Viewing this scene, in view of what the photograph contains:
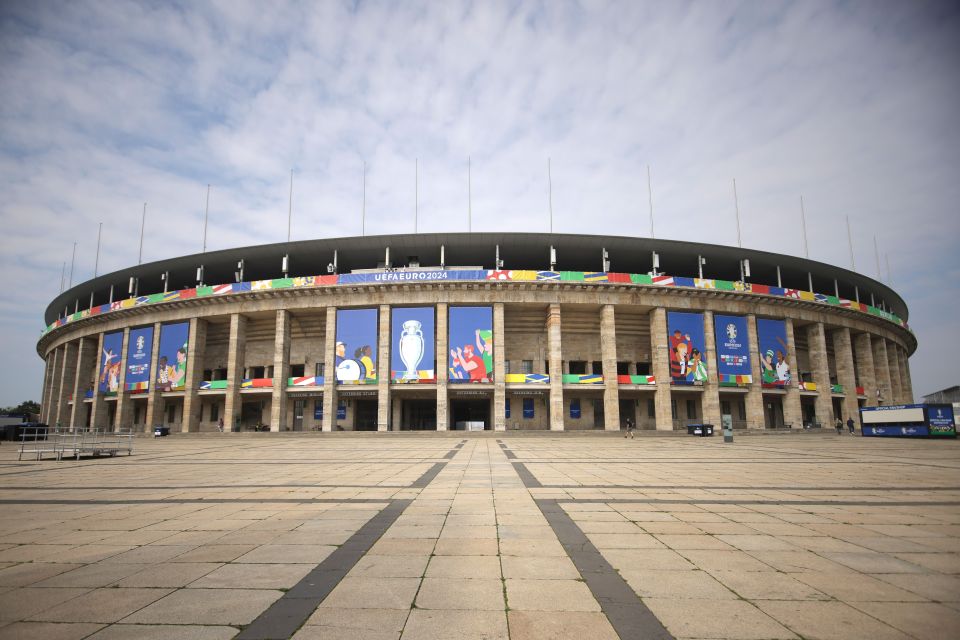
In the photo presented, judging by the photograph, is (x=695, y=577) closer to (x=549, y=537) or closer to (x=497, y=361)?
(x=549, y=537)

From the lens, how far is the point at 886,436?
33.5 meters

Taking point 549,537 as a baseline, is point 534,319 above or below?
above

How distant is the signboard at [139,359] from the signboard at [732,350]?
2052 inches

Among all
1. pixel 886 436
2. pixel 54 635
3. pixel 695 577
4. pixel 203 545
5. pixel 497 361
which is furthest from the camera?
pixel 497 361

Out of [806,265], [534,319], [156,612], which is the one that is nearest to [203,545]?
[156,612]

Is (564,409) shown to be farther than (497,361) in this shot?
Yes

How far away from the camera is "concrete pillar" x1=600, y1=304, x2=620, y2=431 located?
39.3m

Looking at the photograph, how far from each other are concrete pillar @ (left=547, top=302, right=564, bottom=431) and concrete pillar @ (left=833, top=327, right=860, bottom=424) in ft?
102

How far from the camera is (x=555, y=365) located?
39938 millimetres

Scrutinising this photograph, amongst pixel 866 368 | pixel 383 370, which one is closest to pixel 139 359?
pixel 383 370

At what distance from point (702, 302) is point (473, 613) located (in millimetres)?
43868

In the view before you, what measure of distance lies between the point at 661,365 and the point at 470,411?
1788 centimetres

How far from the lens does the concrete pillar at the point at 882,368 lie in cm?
5289

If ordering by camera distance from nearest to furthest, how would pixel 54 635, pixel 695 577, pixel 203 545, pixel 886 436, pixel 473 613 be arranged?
pixel 54 635
pixel 473 613
pixel 695 577
pixel 203 545
pixel 886 436
